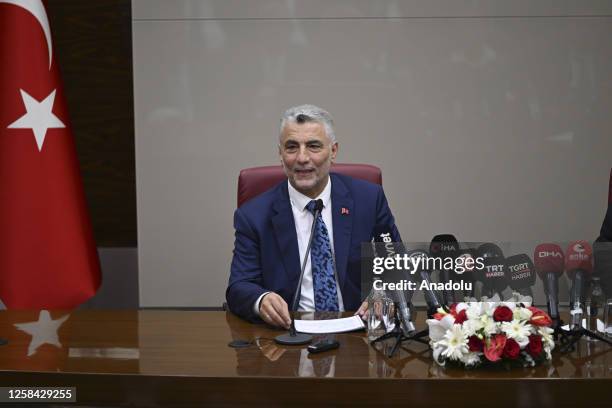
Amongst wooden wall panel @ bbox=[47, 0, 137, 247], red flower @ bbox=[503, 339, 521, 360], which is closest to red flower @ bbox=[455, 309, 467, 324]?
red flower @ bbox=[503, 339, 521, 360]

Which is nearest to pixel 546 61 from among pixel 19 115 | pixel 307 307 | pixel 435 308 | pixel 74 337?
pixel 307 307

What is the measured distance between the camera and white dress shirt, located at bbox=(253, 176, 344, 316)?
2.38 meters

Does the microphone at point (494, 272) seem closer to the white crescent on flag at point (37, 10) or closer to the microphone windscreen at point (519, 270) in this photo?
the microphone windscreen at point (519, 270)

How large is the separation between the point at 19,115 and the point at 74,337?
1821 mm

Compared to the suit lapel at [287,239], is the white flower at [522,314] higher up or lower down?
lower down

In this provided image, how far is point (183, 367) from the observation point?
1565mm

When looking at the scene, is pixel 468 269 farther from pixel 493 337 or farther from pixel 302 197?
pixel 302 197

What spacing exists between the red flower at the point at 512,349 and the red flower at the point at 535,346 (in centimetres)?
4

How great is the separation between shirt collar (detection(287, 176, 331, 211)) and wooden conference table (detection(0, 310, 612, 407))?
0.78 metres

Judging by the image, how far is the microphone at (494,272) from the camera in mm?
1672

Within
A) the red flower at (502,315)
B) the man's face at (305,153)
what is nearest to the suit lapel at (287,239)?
the man's face at (305,153)

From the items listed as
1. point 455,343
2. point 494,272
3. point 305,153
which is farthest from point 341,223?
point 455,343

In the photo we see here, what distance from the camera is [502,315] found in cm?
153

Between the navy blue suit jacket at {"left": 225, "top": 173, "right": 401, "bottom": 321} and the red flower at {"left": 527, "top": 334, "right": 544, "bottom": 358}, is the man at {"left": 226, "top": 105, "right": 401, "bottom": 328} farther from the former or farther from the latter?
the red flower at {"left": 527, "top": 334, "right": 544, "bottom": 358}
